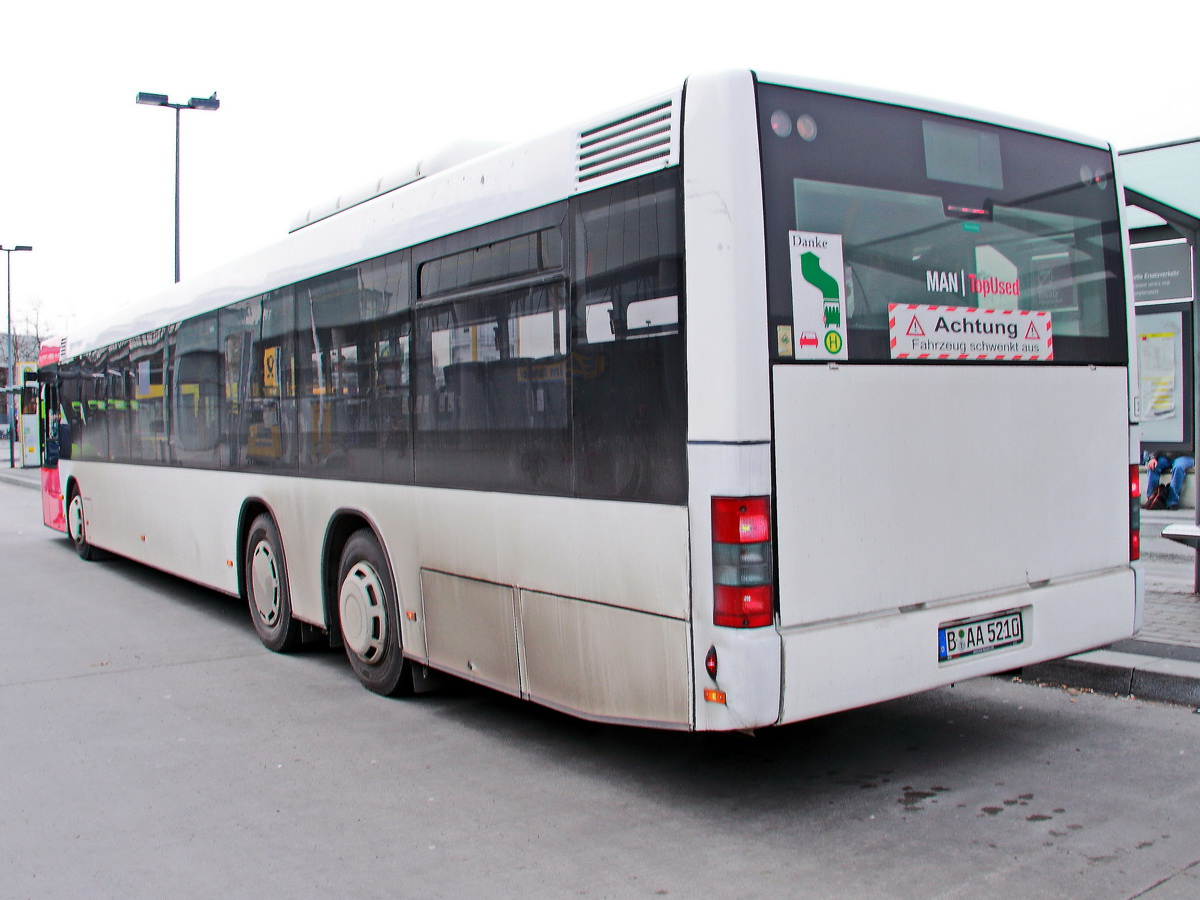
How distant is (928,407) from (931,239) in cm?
71

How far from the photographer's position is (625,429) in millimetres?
4535

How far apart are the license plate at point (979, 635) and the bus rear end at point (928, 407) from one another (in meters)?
0.01

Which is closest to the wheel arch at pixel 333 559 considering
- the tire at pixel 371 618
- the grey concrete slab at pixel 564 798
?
the tire at pixel 371 618

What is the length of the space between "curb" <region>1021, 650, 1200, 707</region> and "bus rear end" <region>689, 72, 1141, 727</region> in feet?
2.97

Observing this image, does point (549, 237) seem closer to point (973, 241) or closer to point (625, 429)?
point (625, 429)

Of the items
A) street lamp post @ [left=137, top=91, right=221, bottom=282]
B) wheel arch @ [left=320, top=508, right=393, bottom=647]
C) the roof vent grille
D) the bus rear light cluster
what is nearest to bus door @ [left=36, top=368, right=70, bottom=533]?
street lamp post @ [left=137, top=91, right=221, bottom=282]

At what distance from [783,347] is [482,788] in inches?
94.4

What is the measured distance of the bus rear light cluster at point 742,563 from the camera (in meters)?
4.12

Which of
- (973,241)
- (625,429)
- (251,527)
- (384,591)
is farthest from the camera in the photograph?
(251,527)

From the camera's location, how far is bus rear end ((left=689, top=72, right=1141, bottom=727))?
424 centimetres

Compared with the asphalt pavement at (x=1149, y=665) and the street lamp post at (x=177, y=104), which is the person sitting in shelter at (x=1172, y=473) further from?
the street lamp post at (x=177, y=104)

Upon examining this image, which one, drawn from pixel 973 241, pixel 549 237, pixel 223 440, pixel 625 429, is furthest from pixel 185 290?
pixel 973 241

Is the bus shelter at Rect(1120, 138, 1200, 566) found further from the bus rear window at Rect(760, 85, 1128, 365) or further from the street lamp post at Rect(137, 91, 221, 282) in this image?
the street lamp post at Rect(137, 91, 221, 282)

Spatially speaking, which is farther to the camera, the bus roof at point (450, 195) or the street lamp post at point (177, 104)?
the street lamp post at point (177, 104)
